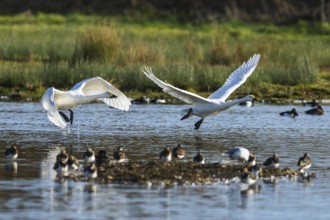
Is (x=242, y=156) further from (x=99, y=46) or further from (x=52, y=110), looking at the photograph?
(x=99, y=46)

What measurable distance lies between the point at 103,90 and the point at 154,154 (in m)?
4.22

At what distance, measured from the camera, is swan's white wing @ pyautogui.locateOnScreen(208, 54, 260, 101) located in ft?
68.3

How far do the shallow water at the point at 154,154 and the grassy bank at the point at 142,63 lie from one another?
96.2 inches

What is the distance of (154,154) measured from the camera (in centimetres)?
1816

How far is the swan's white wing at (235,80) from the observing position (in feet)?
68.3

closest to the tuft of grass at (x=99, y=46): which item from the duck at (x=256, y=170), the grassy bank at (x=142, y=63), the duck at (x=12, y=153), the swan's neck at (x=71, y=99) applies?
the grassy bank at (x=142, y=63)

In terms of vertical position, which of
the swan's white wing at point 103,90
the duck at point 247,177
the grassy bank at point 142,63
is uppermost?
the grassy bank at point 142,63

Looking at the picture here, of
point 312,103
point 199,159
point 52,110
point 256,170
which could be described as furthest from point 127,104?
point 312,103

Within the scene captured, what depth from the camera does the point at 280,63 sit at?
115ft

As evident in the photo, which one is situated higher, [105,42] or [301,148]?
[105,42]

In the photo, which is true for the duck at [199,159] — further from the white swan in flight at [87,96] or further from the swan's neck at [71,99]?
the swan's neck at [71,99]

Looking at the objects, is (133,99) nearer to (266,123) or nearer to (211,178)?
(266,123)

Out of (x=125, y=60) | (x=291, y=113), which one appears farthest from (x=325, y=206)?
(x=125, y=60)

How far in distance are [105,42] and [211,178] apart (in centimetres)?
1817
